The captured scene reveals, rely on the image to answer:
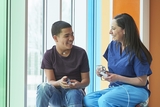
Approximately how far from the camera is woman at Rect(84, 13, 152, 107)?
5.55 feet

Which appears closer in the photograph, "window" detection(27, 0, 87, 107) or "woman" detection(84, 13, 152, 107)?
"woman" detection(84, 13, 152, 107)

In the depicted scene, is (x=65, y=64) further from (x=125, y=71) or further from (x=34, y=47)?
(x=34, y=47)

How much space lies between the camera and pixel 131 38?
1.83 meters

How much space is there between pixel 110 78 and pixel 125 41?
295 millimetres

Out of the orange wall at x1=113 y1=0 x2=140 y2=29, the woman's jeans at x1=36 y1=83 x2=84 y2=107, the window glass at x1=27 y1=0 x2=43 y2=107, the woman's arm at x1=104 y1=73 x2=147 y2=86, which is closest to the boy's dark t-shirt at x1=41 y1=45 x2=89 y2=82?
the woman's jeans at x1=36 y1=83 x2=84 y2=107

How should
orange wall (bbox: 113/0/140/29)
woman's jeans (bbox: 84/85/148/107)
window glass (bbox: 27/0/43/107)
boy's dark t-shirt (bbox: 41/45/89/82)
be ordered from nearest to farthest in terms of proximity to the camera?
woman's jeans (bbox: 84/85/148/107)
boy's dark t-shirt (bbox: 41/45/89/82)
window glass (bbox: 27/0/43/107)
orange wall (bbox: 113/0/140/29)

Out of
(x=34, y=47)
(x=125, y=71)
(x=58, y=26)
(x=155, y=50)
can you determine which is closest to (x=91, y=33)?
(x=155, y=50)

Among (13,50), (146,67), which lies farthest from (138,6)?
(13,50)

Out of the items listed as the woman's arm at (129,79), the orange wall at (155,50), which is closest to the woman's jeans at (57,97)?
the woman's arm at (129,79)

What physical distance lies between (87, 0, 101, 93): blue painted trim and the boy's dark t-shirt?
3.64 ft

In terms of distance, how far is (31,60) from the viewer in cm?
236

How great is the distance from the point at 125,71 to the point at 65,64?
0.42m

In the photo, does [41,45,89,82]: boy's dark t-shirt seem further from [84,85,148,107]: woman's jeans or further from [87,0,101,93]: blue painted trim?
[87,0,101,93]: blue painted trim

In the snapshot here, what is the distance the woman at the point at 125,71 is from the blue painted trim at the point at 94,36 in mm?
1096
